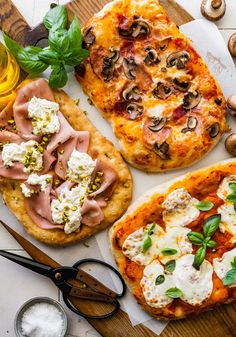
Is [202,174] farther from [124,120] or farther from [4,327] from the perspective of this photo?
[4,327]

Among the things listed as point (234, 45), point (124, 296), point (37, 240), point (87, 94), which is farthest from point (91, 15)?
point (124, 296)

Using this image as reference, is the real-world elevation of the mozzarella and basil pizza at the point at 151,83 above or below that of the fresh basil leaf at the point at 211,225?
above

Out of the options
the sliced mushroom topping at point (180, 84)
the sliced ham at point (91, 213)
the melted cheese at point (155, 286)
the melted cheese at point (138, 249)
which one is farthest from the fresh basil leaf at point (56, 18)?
the melted cheese at point (155, 286)

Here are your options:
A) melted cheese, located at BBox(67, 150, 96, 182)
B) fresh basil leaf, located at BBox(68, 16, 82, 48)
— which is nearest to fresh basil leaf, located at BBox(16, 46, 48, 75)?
fresh basil leaf, located at BBox(68, 16, 82, 48)

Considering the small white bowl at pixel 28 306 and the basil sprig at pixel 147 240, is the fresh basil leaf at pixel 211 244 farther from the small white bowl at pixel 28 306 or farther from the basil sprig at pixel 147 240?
the small white bowl at pixel 28 306

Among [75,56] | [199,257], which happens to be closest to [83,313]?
[199,257]

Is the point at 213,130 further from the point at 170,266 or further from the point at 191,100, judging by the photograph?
the point at 170,266
